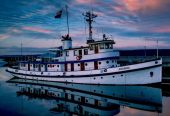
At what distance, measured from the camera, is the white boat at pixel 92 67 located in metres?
32.4

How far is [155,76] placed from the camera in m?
32.3

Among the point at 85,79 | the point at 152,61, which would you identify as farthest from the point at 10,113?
the point at 152,61

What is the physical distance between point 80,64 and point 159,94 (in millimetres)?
13663

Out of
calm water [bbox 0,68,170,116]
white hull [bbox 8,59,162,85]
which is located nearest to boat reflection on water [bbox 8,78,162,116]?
calm water [bbox 0,68,170,116]

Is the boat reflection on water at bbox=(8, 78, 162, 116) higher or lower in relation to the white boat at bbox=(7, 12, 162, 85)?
lower

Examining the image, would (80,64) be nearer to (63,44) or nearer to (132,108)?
(63,44)

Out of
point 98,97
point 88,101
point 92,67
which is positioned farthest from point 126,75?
point 88,101

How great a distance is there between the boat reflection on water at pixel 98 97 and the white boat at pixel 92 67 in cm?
121

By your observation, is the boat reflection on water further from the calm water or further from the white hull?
the white hull

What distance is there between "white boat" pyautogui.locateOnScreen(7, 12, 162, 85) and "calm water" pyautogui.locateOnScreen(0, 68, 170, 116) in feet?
4.42

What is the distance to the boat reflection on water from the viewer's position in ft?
77.0

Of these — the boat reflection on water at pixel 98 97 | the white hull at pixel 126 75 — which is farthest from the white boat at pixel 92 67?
the boat reflection on water at pixel 98 97

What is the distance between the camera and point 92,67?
36.6 meters

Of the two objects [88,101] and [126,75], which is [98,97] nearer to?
[88,101]
